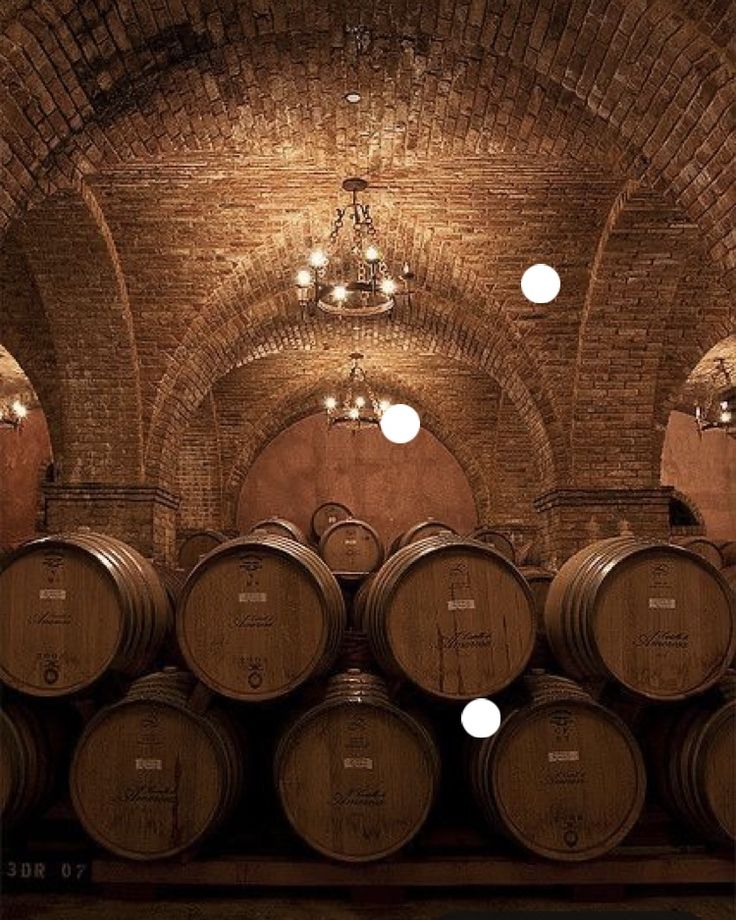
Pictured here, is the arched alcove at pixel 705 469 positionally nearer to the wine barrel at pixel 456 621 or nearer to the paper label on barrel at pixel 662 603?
the paper label on barrel at pixel 662 603

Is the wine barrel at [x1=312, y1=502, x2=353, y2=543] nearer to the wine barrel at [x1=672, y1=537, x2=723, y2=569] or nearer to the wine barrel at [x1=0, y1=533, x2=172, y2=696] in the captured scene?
the wine barrel at [x1=672, y1=537, x2=723, y2=569]

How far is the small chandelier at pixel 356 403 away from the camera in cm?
1541

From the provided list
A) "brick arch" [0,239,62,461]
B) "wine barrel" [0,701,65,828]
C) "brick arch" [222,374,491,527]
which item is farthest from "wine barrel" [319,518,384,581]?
"wine barrel" [0,701,65,828]

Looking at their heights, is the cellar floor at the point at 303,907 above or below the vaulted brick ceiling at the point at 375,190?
below

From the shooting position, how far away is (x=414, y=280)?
1133cm

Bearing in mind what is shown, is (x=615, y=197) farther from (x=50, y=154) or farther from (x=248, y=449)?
(x=248, y=449)

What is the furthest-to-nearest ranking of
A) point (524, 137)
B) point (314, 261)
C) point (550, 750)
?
point (314, 261)
point (524, 137)
point (550, 750)

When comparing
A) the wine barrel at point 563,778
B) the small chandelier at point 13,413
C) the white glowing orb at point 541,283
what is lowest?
the wine barrel at point 563,778

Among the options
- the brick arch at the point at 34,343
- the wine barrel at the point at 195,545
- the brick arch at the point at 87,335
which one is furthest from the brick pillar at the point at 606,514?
the brick arch at the point at 34,343

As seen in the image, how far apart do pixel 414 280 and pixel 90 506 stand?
4.44 meters

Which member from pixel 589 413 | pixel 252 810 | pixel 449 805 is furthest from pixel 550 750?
pixel 589 413

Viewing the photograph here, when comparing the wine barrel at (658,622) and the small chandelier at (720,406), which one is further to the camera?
the small chandelier at (720,406)

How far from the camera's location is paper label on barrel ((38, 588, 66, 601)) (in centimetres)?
433

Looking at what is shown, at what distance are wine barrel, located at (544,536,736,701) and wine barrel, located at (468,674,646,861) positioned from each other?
0.27 meters
